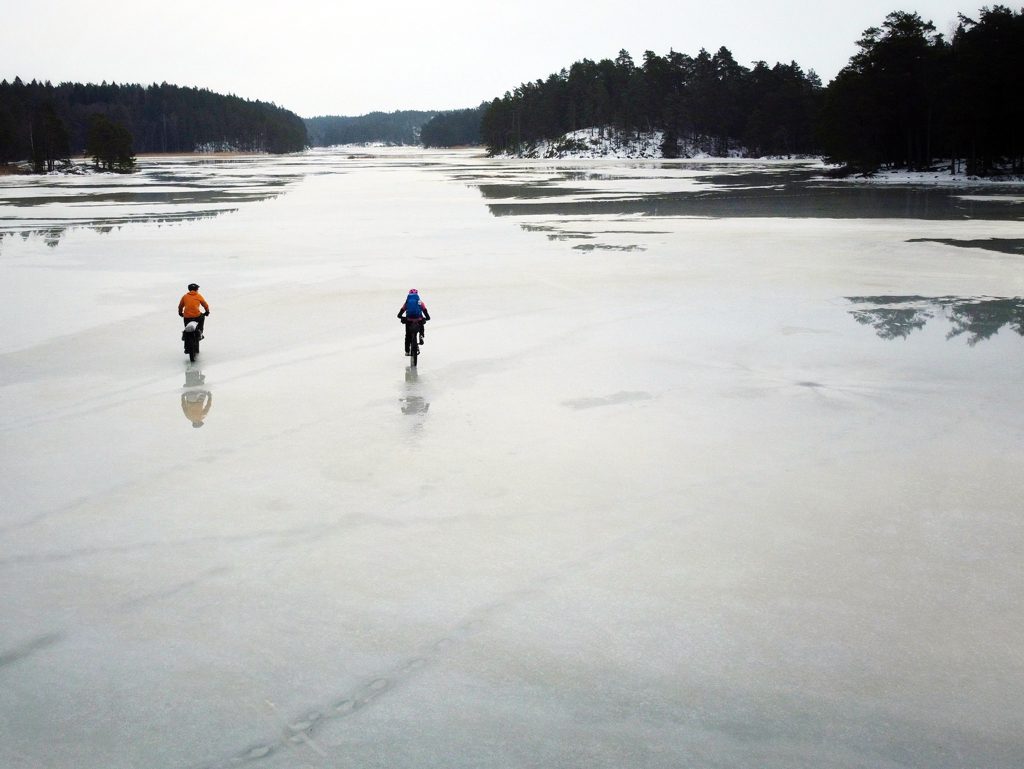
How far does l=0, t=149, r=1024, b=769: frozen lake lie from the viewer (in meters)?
5.54

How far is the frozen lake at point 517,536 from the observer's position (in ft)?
18.2

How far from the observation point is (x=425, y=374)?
1421 cm

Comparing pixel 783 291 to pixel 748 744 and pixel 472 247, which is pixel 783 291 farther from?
pixel 748 744

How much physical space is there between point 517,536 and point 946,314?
13.8m

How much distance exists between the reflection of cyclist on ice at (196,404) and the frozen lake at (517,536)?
0.19 feet

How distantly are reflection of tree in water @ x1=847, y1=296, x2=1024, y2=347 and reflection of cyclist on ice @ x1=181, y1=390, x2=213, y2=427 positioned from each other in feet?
37.5

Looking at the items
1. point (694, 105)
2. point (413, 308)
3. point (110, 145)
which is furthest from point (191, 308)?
point (694, 105)

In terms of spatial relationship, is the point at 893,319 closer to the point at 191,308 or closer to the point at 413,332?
the point at 413,332

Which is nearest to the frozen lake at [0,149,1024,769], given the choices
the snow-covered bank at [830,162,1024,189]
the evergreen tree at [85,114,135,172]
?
the snow-covered bank at [830,162,1024,189]

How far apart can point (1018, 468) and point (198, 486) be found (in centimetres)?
841

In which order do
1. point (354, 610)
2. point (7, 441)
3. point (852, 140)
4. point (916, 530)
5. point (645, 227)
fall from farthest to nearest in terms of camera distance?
point (852, 140) → point (645, 227) → point (7, 441) → point (916, 530) → point (354, 610)

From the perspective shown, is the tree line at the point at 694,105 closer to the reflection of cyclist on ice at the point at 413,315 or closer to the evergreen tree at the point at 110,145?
the evergreen tree at the point at 110,145

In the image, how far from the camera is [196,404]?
A: 1262 cm

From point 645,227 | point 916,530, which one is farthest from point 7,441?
point 645,227
